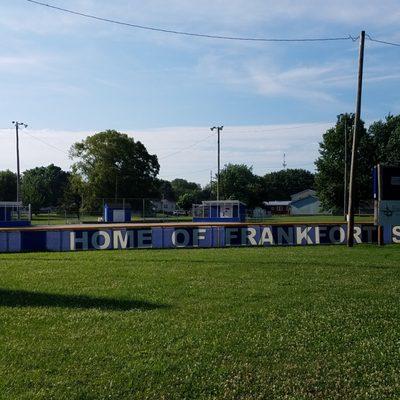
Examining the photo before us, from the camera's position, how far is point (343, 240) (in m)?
28.6

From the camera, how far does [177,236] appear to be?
27250mm

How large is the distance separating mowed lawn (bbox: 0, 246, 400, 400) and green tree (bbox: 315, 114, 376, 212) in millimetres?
59805

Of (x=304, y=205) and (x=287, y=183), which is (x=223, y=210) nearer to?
(x=304, y=205)

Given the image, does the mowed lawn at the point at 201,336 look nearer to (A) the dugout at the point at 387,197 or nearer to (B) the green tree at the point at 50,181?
(A) the dugout at the point at 387,197

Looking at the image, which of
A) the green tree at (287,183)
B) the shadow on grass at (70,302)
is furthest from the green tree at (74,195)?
the green tree at (287,183)

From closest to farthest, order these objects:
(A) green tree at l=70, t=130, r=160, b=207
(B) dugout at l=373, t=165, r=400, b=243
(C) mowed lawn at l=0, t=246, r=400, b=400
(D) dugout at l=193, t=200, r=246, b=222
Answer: (C) mowed lawn at l=0, t=246, r=400, b=400
(B) dugout at l=373, t=165, r=400, b=243
(D) dugout at l=193, t=200, r=246, b=222
(A) green tree at l=70, t=130, r=160, b=207

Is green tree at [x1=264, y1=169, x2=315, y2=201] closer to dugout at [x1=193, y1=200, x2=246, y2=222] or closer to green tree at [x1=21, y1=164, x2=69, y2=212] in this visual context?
green tree at [x1=21, y1=164, x2=69, y2=212]

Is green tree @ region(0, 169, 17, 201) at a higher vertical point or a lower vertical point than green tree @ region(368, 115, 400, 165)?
lower

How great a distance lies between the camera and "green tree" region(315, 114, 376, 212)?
72.9m

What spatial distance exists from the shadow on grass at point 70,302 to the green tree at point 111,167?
7148 cm

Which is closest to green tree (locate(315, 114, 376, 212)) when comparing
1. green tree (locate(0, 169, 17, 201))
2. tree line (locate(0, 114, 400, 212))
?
tree line (locate(0, 114, 400, 212))

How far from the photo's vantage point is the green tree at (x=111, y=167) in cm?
8300

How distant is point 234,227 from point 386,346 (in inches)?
821

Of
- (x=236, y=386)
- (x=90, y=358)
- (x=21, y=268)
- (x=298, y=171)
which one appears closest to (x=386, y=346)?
(x=236, y=386)
